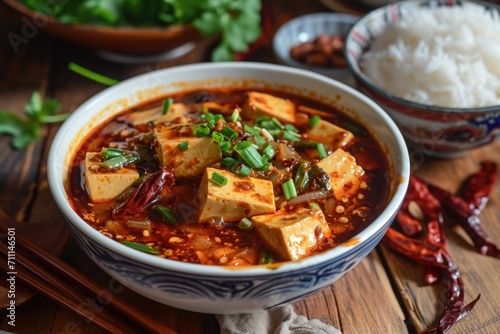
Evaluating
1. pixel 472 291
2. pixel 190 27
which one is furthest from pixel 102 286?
pixel 190 27

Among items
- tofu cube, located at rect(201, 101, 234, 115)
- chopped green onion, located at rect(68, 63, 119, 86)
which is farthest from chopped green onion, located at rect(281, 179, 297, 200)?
chopped green onion, located at rect(68, 63, 119, 86)

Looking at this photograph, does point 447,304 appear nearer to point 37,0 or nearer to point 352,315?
point 352,315

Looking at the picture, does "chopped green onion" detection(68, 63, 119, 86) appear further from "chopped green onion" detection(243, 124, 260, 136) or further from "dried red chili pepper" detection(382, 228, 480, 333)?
"dried red chili pepper" detection(382, 228, 480, 333)

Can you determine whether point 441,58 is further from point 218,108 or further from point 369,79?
point 218,108

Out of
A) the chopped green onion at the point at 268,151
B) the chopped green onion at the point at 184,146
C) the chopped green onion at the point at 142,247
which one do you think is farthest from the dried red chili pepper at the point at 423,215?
the chopped green onion at the point at 142,247

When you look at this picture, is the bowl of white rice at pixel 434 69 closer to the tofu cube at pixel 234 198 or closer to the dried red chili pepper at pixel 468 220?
the dried red chili pepper at pixel 468 220

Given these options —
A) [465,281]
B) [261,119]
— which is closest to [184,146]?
[261,119]
